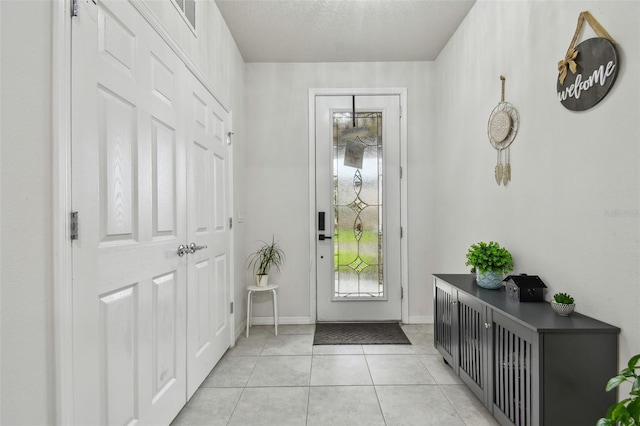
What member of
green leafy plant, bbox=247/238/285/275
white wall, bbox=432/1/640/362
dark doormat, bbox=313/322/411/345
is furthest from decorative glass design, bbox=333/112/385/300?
white wall, bbox=432/1/640/362

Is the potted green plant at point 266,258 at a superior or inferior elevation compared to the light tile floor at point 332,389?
superior

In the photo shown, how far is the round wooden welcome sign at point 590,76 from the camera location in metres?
1.39

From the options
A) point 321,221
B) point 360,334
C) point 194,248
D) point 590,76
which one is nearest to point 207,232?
point 194,248

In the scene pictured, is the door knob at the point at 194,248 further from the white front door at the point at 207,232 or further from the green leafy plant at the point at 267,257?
the green leafy plant at the point at 267,257

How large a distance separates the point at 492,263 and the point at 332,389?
4.20 feet

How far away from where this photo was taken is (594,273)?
4.87 ft

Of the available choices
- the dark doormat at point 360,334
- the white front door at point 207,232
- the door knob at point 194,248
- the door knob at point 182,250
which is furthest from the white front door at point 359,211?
the door knob at point 182,250

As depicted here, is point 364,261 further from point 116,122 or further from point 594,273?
point 116,122

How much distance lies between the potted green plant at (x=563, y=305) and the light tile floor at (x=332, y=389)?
760 millimetres

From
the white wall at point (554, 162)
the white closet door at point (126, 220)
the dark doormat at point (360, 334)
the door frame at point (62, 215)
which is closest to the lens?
the door frame at point (62, 215)

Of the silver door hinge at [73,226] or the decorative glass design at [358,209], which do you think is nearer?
the silver door hinge at [73,226]

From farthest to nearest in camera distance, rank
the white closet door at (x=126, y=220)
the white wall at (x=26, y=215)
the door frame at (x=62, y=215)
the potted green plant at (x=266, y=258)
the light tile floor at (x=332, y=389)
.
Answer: the potted green plant at (x=266, y=258) < the light tile floor at (x=332, y=389) < the white closet door at (x=126, y=220) < the door frame at (x=62, y=215) < the white wall at (x=26, y=215)

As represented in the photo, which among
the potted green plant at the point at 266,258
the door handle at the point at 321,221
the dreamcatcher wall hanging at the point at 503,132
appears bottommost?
the potted green plant at the point at 266,258

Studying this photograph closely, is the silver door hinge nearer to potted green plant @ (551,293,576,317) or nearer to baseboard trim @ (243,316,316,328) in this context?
potted green plant @ (551,293,576,317)
